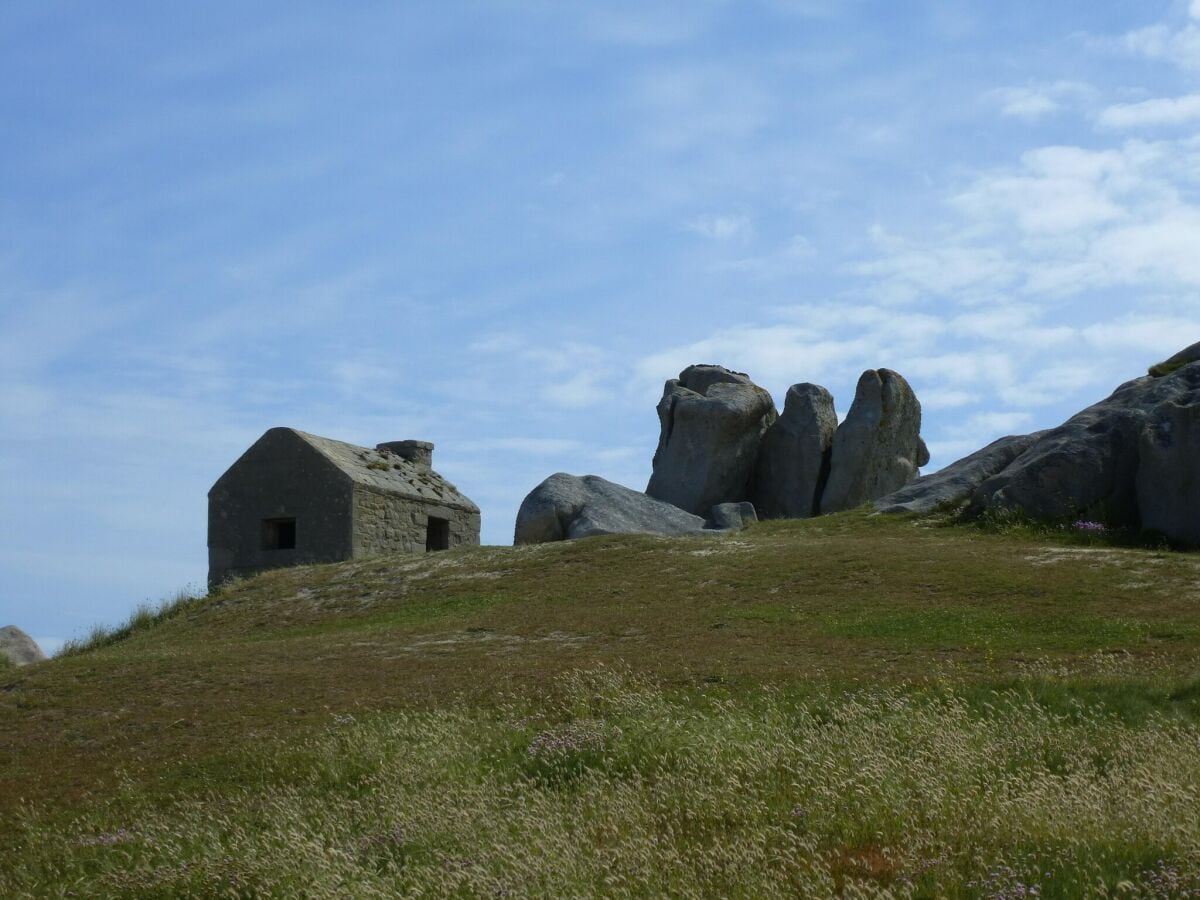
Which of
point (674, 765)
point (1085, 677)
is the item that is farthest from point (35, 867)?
point (1085, 677)

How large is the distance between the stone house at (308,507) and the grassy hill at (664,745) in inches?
355

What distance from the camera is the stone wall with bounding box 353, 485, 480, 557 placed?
111ft

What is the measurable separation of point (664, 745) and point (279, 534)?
25.8m

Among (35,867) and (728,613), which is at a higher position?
(728,613)

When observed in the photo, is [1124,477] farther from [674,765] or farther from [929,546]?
[674,765]

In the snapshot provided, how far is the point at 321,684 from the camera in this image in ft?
57.7

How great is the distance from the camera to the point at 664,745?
1203cm

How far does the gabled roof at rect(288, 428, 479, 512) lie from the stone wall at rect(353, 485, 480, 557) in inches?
8.1

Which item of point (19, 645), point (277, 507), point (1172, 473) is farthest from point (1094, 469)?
point (19, 645)

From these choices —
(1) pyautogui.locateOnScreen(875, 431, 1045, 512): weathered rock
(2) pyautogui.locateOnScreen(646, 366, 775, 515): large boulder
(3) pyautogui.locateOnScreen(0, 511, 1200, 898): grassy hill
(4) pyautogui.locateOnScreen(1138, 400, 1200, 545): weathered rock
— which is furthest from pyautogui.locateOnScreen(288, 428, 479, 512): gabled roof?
(4) pyautogui.locateOnScreen(1138, 400, 1200, 545): weathered rock

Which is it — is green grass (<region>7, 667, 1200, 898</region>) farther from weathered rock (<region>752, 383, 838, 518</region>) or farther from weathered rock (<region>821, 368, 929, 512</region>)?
weathered rock (<region>752, 383, 838, 518</region>)

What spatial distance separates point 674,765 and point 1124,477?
19849 millimetres

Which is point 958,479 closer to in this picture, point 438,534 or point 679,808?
point 438,534

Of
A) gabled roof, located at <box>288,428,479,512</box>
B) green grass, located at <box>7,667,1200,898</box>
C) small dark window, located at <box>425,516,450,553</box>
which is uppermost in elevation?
gabled roof, located at <box>288,428,479,512</box>
